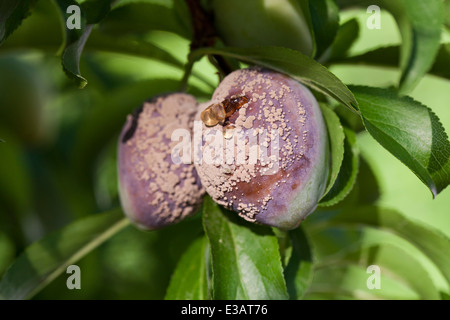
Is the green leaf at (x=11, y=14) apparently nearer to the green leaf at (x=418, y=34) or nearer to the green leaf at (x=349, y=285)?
the green leaf at (x=418, y=34)

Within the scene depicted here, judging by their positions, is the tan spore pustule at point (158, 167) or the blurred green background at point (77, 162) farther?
the blurred green background at point (77, 162)

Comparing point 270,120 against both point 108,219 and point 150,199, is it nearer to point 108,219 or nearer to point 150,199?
point 150,199

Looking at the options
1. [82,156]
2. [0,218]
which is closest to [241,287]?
[82,156]

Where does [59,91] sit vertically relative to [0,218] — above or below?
above

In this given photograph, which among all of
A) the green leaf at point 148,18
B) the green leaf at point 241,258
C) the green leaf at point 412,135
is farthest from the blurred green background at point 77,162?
the green leaf at point 412,135

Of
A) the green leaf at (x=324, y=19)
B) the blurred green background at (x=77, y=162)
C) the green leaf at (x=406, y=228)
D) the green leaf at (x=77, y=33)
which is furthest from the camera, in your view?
the blurred green background at (x=77, y=162)

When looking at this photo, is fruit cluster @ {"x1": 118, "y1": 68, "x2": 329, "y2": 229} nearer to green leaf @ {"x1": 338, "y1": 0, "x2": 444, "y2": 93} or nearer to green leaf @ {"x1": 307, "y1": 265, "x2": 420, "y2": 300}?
green leaf @ {"x1": 338, "y1": 0, "x2": 444, "y2": 93}
